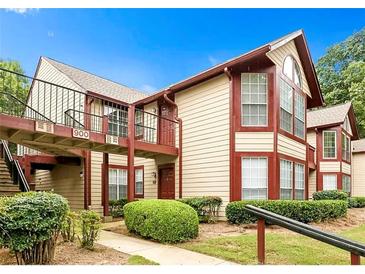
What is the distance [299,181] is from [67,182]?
9483 millimetres

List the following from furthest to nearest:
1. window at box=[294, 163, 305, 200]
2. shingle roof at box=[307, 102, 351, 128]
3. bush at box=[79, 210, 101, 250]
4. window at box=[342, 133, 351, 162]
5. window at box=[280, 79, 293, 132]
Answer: window at box=[342, 133, 351, 162] < shingle roof at box=[307, 102, 351, 128] < window at box=[294, 163, 305, 200] < window at box=[280, 79, 293, 132] < bush at box=[79, 210, 101, 250]

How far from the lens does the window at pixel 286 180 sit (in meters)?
10.9

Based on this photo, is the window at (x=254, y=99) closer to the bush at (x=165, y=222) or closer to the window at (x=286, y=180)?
the window at (x=286, y=180)

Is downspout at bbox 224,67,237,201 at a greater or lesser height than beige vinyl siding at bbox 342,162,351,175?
greater

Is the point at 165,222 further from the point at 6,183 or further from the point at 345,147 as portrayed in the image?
the point at 345,147

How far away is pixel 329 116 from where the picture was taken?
20766mm

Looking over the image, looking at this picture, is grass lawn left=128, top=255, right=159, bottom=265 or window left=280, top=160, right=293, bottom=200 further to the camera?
window left=280, top=160, right=293, bottom=200

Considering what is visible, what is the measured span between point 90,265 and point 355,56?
101 feet

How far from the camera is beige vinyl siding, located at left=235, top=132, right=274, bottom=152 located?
1054 cm

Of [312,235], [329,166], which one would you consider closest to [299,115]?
[329,166]

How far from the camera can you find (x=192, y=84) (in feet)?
39.5

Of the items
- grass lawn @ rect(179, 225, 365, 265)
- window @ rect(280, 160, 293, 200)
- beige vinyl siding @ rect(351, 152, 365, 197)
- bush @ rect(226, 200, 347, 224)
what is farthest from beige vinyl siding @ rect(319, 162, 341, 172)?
grass lawn @ rect(179, 225, 365, 265)

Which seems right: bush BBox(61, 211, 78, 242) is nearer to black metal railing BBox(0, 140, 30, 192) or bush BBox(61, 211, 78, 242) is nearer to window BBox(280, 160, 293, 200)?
black metal railing BBox(0, 140, 30, 192)

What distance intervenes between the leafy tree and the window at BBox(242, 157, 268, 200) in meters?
19.9
